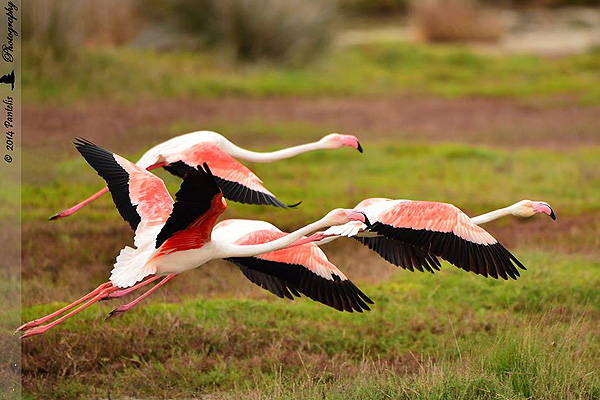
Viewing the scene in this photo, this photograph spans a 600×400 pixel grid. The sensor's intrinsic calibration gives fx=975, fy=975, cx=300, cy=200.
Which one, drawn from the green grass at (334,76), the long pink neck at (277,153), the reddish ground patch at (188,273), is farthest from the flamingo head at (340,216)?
the green grass at (334,76)

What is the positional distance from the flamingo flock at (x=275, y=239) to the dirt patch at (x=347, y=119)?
17.5ft

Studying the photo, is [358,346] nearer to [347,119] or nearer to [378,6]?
[347,119]

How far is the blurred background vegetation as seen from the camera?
16.6 feet

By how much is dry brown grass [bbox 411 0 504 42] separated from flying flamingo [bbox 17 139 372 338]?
1518 cm

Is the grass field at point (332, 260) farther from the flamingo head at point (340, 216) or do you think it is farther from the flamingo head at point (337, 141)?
the flamingo head at point (337, 141)

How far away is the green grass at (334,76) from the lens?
1212 centimetres

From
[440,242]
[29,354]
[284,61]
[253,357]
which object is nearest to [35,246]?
[29,354]

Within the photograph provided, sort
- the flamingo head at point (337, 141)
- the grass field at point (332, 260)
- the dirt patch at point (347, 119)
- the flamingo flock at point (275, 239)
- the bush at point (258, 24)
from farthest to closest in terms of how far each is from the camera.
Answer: the bush at point (258, 24) < the dirt patch at point (347, 119) < the flamingo head at point (337, 141) < the grass field at point (332, 260) < the flamingo flock at point (275, 239)

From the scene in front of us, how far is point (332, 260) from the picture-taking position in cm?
712

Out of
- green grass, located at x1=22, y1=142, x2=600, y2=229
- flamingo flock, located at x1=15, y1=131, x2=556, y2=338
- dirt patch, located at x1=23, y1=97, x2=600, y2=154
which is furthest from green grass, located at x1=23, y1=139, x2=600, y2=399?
dirt patch, located at x1=23, y1=97, x2=600, y2=154

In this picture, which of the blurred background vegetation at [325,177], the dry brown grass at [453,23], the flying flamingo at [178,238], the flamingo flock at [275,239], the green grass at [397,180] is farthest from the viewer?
the dry brown grass at [453,23]

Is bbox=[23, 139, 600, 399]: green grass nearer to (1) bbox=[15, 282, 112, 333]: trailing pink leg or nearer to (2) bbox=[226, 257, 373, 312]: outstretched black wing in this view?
(2) bbox=[226, 257, 373, 312]: outstretched black wing

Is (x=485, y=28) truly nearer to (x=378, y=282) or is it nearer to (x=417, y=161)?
(x=417, y=161)

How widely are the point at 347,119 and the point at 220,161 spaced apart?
23.8 ft
